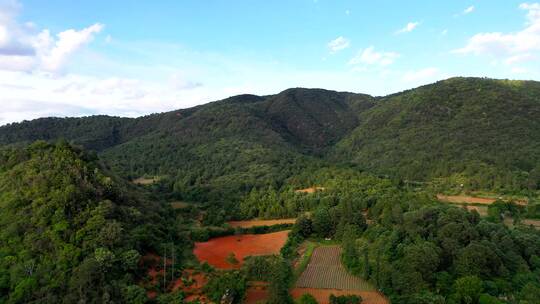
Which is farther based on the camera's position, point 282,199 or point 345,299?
point 282,199

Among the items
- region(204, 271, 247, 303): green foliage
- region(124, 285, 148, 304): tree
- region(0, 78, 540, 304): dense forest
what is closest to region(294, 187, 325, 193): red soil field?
region(0, 78, 540, 304): dense forest

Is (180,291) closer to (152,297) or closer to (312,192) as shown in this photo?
(152,297)

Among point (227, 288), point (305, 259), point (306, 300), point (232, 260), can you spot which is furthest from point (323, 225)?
point (227, 288)

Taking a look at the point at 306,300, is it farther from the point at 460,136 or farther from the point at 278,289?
the point at 460,136

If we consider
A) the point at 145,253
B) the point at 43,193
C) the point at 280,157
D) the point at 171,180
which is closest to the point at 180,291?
the point at 145,253

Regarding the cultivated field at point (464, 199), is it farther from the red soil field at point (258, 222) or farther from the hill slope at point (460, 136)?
the red soil field at point (258, 222)

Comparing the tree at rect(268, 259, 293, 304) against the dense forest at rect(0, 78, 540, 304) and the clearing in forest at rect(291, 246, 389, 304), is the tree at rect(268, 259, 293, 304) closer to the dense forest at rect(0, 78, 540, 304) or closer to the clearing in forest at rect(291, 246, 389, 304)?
the dense forest at rect(0, 78, 540, 304)

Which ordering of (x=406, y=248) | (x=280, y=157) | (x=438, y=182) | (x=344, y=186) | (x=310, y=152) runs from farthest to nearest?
(x=310, y=152)
(x=280, y=157)
(x=438, y=182)
(x=344, y=186)
(x=406, y=248)
